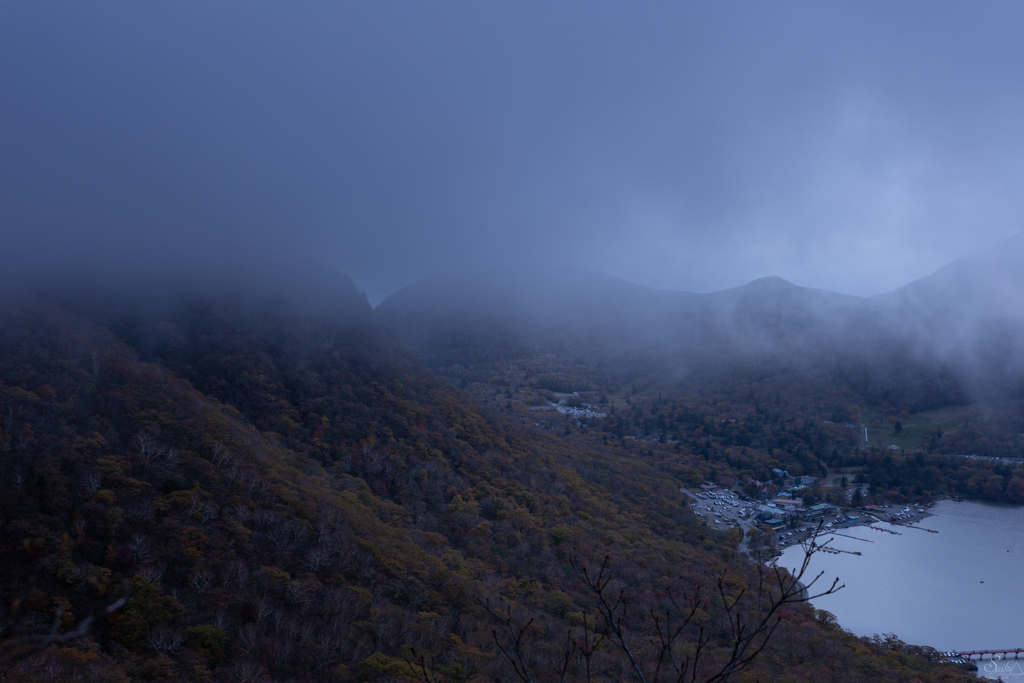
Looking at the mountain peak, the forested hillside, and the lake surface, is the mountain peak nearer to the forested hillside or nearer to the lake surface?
the lake surface

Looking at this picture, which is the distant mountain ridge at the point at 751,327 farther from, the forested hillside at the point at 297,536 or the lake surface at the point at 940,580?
the lake surface at the point at 940,580

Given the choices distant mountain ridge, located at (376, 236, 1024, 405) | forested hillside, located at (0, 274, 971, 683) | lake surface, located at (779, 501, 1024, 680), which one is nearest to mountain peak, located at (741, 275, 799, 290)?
distant mountain ridge, located at (376, 236, 1024, 405)

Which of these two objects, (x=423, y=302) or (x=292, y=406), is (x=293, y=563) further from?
(x=423, y=302)

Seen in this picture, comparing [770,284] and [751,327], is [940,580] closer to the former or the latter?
[751,327]

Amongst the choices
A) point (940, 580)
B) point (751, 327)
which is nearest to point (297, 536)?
point (940, 580)

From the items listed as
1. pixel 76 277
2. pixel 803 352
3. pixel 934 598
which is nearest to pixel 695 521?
pixel 934 598

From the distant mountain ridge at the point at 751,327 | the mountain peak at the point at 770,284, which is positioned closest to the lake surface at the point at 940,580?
the distant mountain ridge at the point at 751,327
